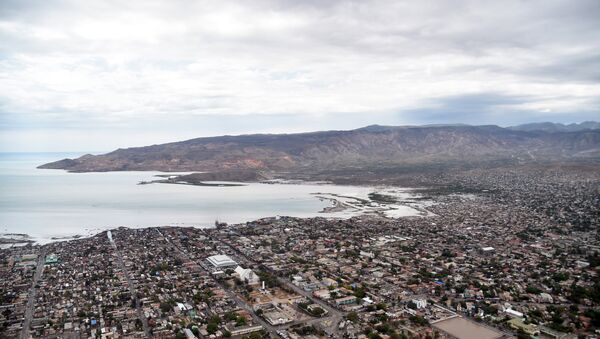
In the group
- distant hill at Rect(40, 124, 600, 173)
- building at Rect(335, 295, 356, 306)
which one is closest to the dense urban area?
building at Rect(335, 295, 356, 306)

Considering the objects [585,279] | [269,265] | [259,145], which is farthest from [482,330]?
[259,145]

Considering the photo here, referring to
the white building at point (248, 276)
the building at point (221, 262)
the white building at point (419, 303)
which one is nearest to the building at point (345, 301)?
the white building at point (419, 303)

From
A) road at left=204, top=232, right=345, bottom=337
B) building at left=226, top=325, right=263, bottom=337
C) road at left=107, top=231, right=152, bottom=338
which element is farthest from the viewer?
road at left=107, top=231, right=152, bottom=338

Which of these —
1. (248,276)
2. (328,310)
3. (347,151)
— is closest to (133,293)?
(248,276)

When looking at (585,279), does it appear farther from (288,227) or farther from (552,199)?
(552,199)

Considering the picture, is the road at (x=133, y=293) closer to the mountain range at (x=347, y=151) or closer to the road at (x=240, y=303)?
the road at (x=240, y=303)

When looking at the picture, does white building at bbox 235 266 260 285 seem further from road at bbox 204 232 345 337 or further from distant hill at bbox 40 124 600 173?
distant hill at bbox 40 124 600 173

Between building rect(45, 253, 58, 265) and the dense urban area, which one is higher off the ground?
building rect(45, 253, 58, 265)
